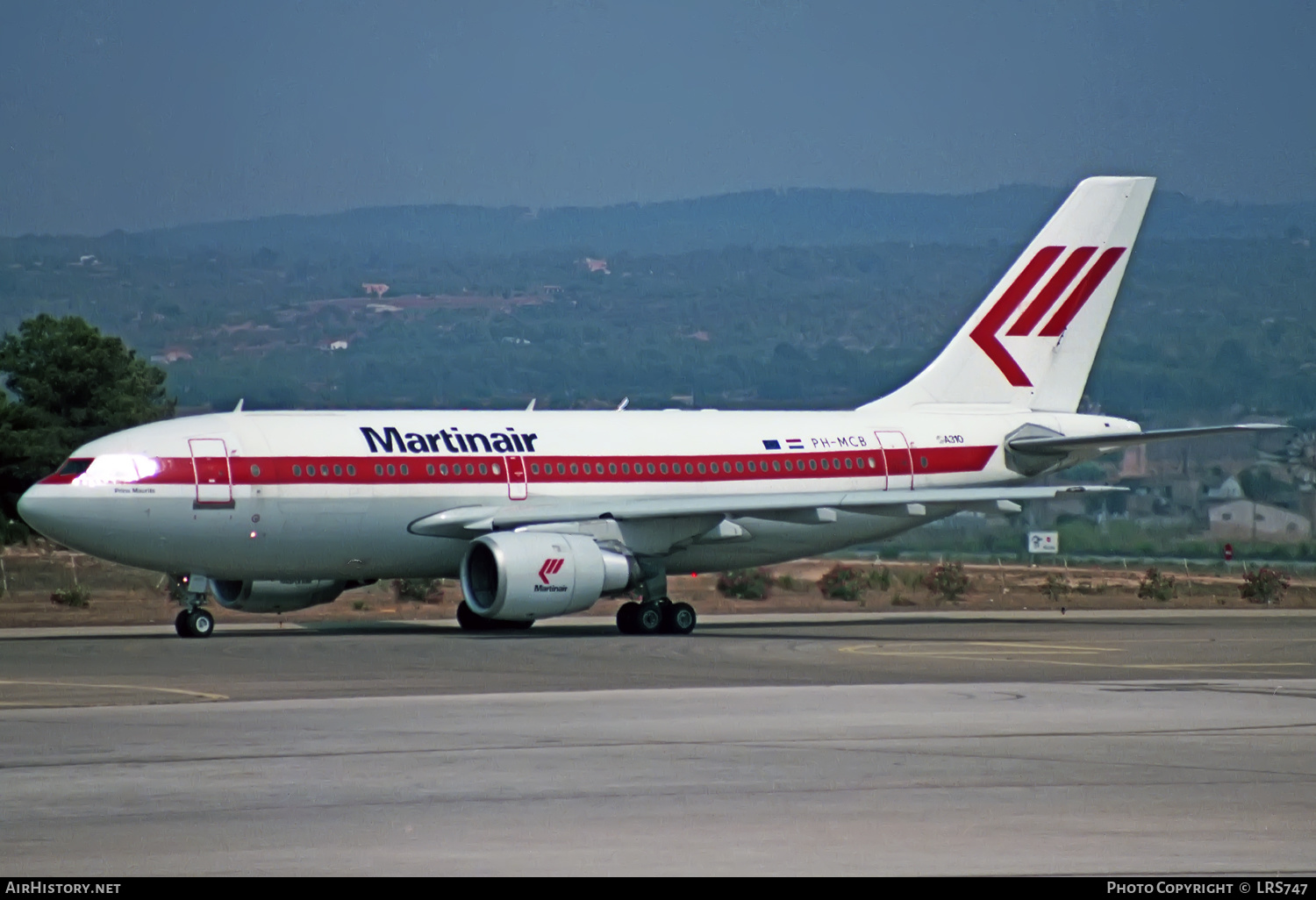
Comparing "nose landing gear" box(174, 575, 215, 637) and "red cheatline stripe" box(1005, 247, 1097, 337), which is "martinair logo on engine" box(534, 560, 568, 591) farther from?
"red cheatline stripe" box(1005, 247, 1097, 337)

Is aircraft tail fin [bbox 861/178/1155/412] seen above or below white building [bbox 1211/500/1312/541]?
above

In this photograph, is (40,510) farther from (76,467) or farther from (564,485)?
(564,485)

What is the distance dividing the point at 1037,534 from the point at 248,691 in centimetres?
3822

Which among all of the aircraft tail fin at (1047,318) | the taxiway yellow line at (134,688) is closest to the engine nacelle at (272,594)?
the taxiway yellow line at (134,688)

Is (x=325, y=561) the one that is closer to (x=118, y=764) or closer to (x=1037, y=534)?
(x=118, y=764)

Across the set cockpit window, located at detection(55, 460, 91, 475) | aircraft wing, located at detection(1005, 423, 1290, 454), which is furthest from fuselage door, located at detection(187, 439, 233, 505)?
aircraft wing, located at detection(1005, 423, 1290, 454)

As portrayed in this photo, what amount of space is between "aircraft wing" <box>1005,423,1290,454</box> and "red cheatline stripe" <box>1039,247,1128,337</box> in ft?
9.50

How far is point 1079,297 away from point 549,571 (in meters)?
15.8

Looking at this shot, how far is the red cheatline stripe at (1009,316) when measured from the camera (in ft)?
145

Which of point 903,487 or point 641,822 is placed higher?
point 903,487

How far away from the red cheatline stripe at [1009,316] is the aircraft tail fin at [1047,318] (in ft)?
0.06

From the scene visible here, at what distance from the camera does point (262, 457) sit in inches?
1359

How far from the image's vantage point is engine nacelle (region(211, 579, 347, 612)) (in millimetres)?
36750

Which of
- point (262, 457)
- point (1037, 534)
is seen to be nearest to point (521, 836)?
point (262, 457)
